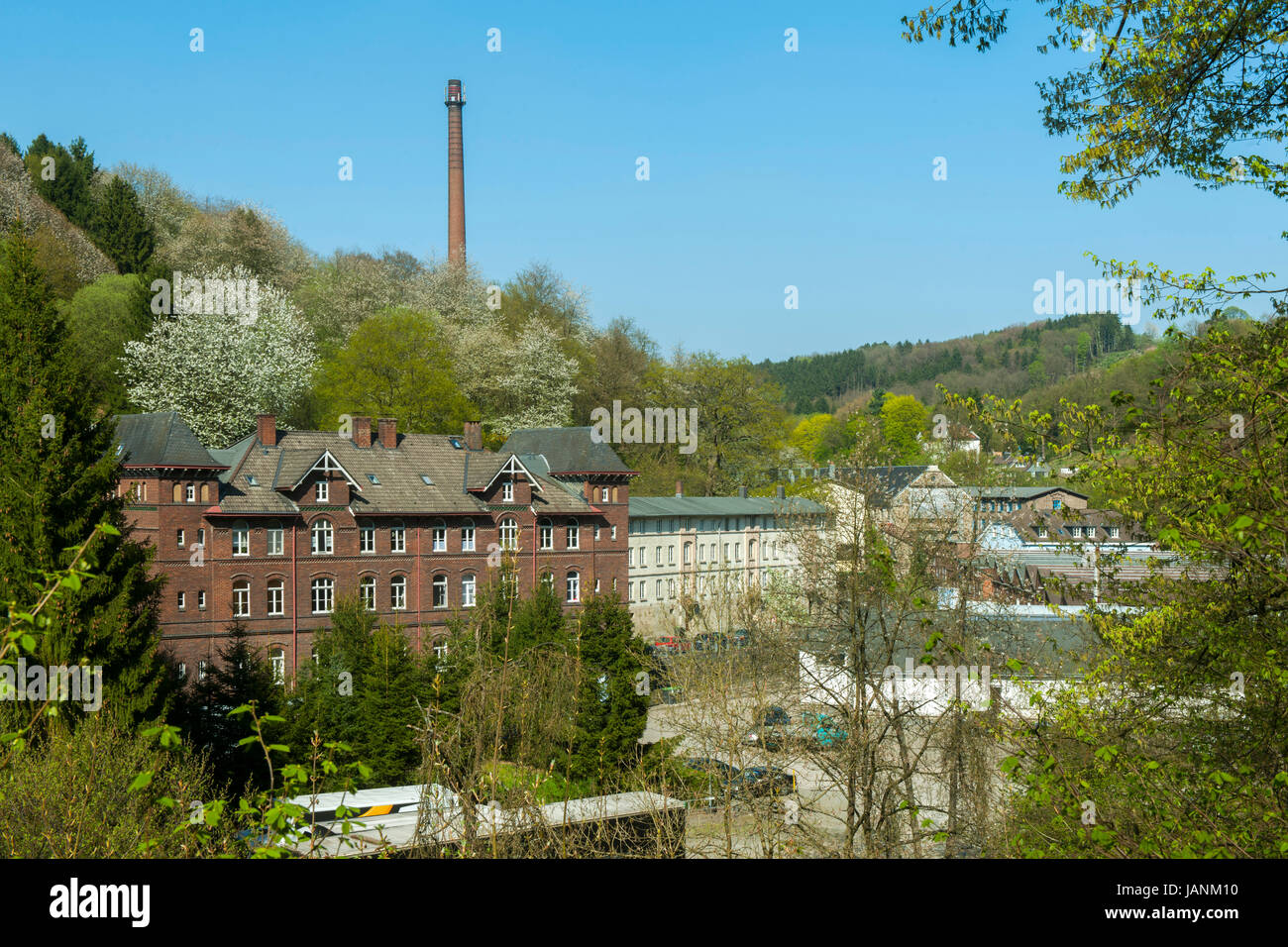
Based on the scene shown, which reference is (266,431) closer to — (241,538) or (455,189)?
(241,538)

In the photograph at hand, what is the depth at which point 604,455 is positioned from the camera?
49.5m

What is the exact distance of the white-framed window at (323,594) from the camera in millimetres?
39944

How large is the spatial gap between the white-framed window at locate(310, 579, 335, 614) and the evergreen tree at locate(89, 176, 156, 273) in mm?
34159

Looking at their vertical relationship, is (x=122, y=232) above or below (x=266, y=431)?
above

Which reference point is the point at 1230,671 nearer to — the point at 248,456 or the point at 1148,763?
the point at 1148,763

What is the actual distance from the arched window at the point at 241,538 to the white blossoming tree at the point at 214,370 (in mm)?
13272

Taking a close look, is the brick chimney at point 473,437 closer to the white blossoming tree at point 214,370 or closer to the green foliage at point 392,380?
the green foliage at point 392,380

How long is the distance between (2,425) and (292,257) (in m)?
51.5

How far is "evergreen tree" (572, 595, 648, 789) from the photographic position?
28.1m

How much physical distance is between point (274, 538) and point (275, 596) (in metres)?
2.28

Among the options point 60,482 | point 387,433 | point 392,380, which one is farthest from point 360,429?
point 60,482

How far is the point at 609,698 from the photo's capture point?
30156 millimetres
